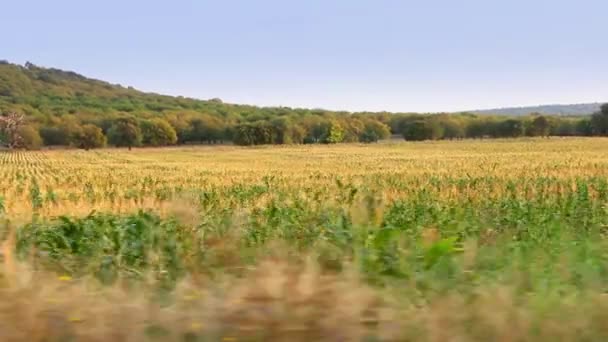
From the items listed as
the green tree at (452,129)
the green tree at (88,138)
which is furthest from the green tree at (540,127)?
the green tree at (88,138)

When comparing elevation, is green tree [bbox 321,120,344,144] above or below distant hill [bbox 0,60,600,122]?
below

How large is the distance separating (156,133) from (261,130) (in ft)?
63.6

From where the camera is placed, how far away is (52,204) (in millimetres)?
15820

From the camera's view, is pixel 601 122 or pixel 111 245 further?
pixel 601 122

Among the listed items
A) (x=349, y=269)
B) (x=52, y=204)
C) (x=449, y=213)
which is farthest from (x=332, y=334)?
(x=52, y=204)

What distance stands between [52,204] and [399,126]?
426 ft

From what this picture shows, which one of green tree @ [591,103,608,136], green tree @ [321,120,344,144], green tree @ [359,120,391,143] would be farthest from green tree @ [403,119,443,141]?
green tree @ [591,103,608,136]

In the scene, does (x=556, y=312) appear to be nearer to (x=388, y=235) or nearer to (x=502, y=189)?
(x=388, y=235)

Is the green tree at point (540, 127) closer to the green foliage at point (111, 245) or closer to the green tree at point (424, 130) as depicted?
the green tree at point (424, 130)

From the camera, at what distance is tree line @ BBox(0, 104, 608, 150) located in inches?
4281

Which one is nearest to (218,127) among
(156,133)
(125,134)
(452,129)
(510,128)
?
(156,133)

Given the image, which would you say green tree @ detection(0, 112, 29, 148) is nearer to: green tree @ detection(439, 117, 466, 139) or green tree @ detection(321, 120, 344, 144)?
green tree @ detection(321, 120, 344, 144)

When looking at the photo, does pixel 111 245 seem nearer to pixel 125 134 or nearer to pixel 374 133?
pixel 125 134

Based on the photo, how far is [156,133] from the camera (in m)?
115
